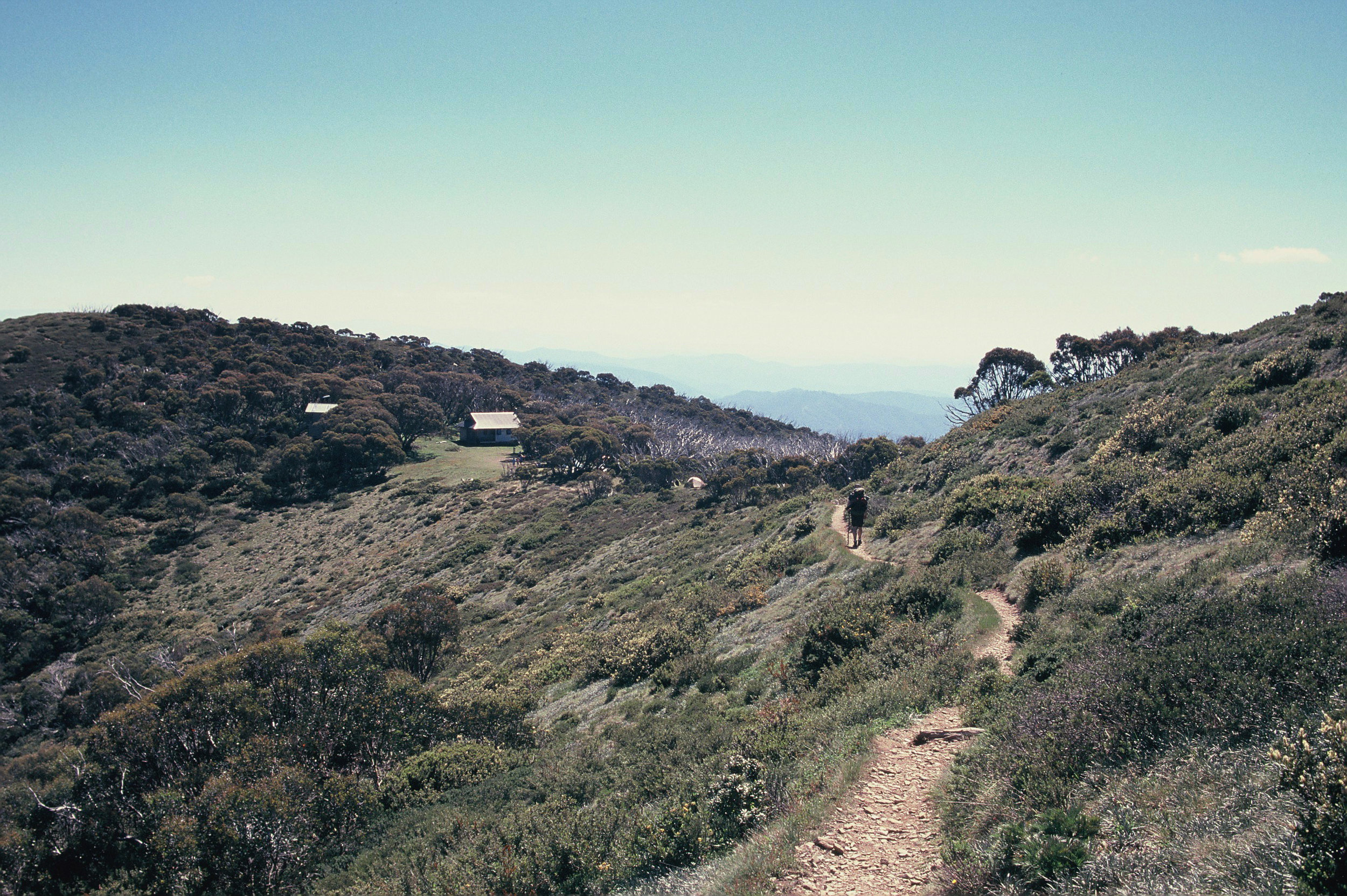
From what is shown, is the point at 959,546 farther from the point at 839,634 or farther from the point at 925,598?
the point at 839,634

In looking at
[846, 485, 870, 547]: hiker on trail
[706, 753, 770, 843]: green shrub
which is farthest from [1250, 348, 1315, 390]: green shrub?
[706, 753, 770, 843]: green shrub

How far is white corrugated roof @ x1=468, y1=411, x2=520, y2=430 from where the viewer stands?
74562 mm

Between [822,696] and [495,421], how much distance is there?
7076 centimetres

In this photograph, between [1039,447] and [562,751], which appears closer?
[562,751]

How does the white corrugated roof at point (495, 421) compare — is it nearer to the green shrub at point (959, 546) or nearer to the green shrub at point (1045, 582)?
the green shrub at point (959, 546)

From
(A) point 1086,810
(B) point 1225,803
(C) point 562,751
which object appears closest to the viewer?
(B) point 1225,803

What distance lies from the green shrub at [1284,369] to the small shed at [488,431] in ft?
217

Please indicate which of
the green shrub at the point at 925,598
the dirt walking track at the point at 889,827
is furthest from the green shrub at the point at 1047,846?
the green shrub at the point at 925,598

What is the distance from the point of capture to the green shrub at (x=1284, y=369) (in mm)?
15617

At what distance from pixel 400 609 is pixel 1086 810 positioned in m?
21.6

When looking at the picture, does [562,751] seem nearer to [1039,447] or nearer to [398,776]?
[398,776]

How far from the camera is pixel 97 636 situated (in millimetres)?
38469

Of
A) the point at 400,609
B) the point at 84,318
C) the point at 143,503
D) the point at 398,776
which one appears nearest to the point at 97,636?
the point at 143,503

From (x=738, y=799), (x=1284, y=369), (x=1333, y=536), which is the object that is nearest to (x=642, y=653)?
(x=738, y=799)
